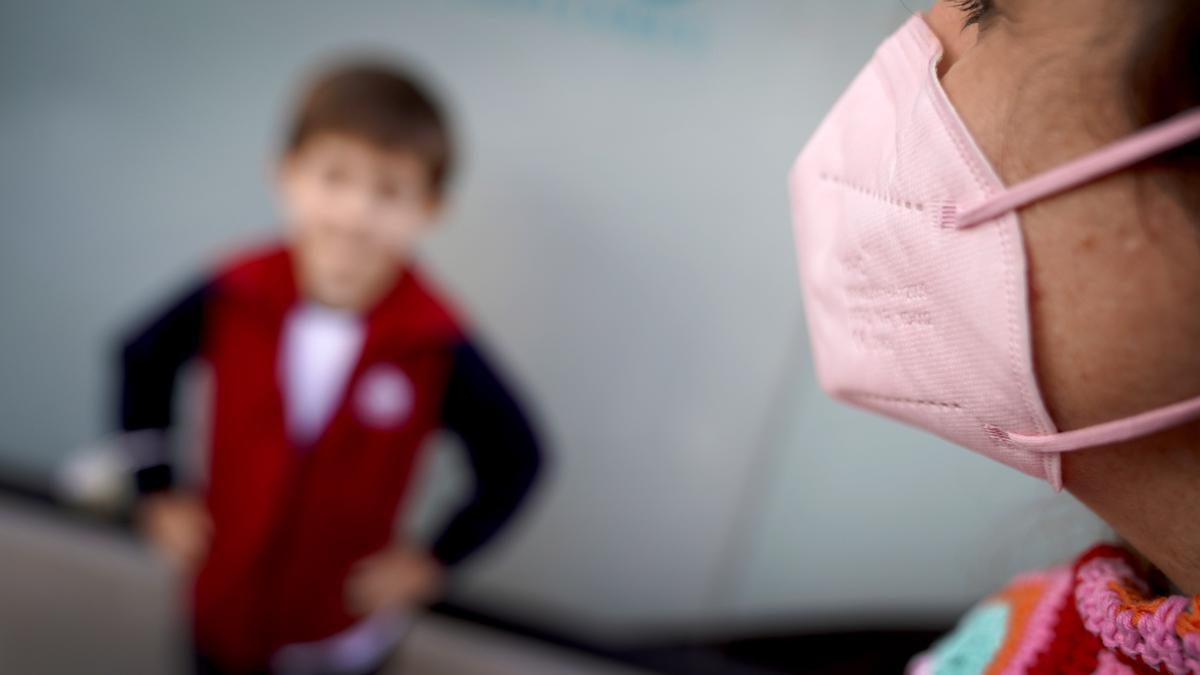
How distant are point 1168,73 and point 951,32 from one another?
10 centimetres

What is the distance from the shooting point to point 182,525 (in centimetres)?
114

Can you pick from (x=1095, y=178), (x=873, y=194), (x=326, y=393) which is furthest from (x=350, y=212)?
(x=1095, y=178)

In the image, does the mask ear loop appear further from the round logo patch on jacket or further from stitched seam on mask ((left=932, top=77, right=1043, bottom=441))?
the round logo patch on jacket

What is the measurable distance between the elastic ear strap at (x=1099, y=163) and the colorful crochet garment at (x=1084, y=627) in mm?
169

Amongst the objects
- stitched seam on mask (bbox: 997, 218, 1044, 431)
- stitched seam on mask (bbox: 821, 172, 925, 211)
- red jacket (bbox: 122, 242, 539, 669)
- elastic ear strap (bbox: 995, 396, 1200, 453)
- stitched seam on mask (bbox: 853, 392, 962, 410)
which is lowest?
red jacket (bbox: 122, 242, 539, 669)

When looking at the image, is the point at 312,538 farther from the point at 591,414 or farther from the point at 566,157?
the point at 566,157

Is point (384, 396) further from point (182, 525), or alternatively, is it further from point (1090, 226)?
point (1090, 226)

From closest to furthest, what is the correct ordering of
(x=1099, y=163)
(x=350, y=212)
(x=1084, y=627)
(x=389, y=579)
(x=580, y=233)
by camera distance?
(x=1099, y=163), (x=1084, y=627), (x=350, y=212), (x=389, y=579), (x=580, y=233)

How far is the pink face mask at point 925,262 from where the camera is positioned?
0.31 metres

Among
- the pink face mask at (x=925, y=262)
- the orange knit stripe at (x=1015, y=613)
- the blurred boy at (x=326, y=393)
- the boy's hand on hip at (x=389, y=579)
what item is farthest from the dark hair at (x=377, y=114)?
the orange knit stripe at (x=1015, y=613)

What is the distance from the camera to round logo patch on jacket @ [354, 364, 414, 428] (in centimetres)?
102

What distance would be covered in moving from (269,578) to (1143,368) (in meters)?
1.02

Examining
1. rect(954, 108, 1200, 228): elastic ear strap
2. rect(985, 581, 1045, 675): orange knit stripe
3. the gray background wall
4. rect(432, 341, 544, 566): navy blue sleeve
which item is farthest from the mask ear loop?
rect(432, 341, 544, 566): navy blue sleeve

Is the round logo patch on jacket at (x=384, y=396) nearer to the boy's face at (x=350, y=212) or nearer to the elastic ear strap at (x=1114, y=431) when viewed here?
the boy's face at (x=350, y=212)
